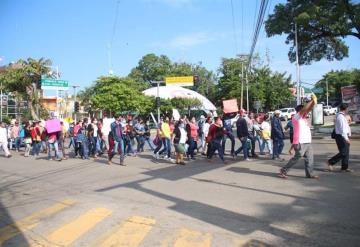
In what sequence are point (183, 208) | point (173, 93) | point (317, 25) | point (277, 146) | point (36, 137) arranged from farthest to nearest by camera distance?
point (173, 93) → point (317, 25) → point (36, 137) → point (277, 146) → point (183, 208)

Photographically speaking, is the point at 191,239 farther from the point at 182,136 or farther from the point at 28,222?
the point at 182,136

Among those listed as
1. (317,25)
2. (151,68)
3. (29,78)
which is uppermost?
(151,68)

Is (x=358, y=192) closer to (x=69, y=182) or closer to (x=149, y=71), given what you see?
(x=69, y=182)

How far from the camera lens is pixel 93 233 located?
6.84 m

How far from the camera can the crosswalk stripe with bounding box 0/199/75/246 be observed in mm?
7052

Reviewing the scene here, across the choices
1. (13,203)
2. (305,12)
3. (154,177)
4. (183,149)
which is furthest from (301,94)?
(13,203)

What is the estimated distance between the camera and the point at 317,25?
3331 centimetres

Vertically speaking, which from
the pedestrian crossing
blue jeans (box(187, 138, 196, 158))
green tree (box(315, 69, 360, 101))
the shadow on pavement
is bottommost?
the shadow on pavement

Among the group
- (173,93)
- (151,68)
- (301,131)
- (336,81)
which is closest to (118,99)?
(173,93)

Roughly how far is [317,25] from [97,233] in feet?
97.7

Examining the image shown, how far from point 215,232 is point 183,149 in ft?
29.7

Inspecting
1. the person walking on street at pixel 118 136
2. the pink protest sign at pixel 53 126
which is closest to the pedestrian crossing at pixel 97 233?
the person walking on street at pixel 118 136

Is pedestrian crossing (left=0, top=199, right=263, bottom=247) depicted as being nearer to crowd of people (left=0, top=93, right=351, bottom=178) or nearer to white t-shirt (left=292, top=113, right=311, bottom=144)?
white t-shirt (left=292, top=113, right=311, bottom=144)

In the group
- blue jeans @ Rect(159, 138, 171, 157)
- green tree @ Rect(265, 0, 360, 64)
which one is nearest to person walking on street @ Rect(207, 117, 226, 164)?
blue jeans @ Rect(159, 138, 171, 157)
